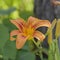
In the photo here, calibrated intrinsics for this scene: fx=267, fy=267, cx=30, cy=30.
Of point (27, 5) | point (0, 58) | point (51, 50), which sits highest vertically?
point (51, 50)

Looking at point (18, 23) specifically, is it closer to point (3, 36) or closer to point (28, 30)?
point (28, 30)

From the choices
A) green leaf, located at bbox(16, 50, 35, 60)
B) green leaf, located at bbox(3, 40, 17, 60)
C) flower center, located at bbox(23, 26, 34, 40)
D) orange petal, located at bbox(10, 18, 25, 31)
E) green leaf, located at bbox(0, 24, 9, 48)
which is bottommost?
green leaf, located at bbox(16, 50, 35, 60)

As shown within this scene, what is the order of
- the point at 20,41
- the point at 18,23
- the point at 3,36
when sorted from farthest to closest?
the point at 3,36
the point at 18,23
the point at 20,41

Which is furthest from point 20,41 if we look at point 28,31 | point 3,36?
point 3,36

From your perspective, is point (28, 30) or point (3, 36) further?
point (3, 36)

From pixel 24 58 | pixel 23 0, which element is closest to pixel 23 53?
pixel 24 58

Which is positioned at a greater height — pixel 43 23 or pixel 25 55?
pixel 43 23

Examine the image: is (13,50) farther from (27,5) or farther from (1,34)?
(27,5)

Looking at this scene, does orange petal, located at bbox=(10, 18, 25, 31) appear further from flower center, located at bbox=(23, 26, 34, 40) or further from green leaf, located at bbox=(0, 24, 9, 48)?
green leaf, located at bbox=(0, 24, 9, 48)

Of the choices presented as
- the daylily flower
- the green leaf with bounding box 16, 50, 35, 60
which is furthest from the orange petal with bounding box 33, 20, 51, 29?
the green leaf with bounding box 16, 50, 35, 60
